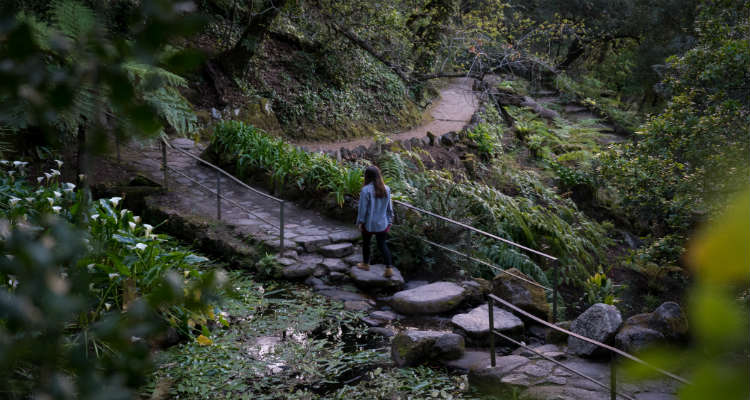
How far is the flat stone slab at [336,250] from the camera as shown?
23.4 ft

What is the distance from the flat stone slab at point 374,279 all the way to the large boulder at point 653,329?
2.61 metres

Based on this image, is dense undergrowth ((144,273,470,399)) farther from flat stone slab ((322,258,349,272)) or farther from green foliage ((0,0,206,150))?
green foliage ((0,0,206,150))

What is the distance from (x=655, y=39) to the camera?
1762 centimetres

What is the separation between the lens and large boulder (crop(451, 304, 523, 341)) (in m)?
5.35

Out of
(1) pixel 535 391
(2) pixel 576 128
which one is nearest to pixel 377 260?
(1) pixel 535 391

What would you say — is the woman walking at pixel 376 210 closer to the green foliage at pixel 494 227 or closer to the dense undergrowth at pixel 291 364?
the green foliage at pixel 494 227

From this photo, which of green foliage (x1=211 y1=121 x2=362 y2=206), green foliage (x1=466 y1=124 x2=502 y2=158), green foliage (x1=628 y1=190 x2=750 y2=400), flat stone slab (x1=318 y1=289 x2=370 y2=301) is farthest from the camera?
green foliage (x1=466 y1=124 x2=502 y2=158)

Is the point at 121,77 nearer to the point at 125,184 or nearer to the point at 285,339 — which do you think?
the point at 285,339

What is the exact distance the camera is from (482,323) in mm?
5465

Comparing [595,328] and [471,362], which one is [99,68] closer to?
[471,362]

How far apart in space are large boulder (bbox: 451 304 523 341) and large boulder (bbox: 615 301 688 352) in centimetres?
102

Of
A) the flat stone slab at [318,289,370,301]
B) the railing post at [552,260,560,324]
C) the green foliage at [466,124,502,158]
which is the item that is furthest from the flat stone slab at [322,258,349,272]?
the green foliage at [466,124,502,158]

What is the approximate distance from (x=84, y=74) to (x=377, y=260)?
6.47m

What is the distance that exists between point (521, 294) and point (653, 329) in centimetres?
146
